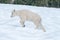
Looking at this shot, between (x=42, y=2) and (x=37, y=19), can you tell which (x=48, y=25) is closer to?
(x=37, y=19)

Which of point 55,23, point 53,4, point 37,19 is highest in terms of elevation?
point 37,19

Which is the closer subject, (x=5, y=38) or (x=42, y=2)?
(x=5, y=38)

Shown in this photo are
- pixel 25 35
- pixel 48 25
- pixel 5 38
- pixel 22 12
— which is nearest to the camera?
pixel 5 38

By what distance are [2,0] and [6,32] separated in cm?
720

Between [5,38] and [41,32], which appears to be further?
[41,32]

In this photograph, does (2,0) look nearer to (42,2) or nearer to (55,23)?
(42,2)

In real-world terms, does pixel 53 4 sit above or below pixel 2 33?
below

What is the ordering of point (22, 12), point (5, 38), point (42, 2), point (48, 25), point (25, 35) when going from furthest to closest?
point (42, 2) < point (48, 25) < point (22, 12) < point (25, 35) < point (5, 38)

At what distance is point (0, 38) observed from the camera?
3.38 m

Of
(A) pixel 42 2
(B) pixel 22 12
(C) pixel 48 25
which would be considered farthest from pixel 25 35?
(A) pixel 42 2

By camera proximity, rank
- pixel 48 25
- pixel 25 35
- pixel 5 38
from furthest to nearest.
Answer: pixel 48 25 < pixel 25 35 < pixel 5 38

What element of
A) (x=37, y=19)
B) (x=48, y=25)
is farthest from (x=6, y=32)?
(x=48, y=25)

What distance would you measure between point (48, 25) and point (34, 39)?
1.20 m

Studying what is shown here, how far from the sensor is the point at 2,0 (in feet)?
35.3
